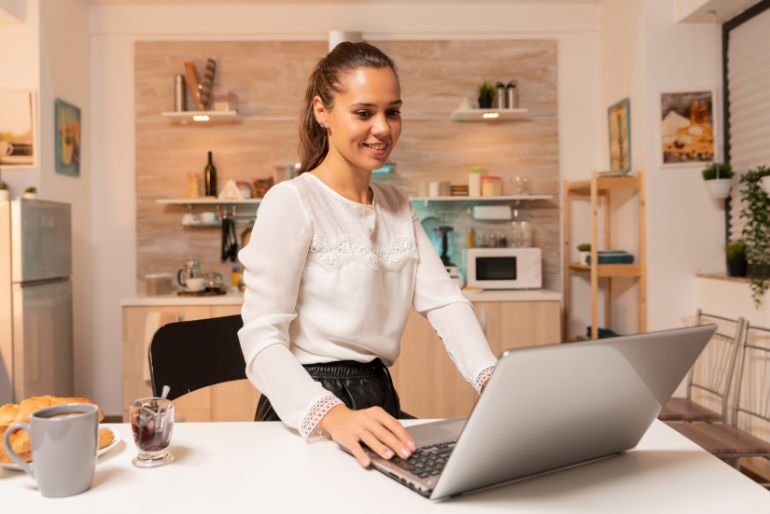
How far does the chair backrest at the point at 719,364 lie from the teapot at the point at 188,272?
A: 9.12 ft

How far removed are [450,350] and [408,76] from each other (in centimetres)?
321

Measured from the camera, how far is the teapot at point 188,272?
4.00m

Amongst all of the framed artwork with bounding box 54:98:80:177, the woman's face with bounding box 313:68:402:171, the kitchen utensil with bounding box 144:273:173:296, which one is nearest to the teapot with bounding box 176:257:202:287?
the kitchen utensil with bounding box 144:273:173:296

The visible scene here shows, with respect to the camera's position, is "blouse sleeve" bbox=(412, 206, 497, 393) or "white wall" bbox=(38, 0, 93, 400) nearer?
"blouse sleeve" bbox=(412, 206, 497, 393)

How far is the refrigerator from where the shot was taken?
10.2 feet

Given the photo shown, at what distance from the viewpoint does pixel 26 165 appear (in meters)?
3.62

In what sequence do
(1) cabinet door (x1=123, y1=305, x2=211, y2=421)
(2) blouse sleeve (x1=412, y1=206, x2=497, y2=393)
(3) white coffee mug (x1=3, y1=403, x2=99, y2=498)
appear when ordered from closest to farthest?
(3) white coffee mug (x1=3, y1=403, x2=99, y2=498) → (2) blouse sleeve (x1=412, y1=206, x2=497, y2=393) → (1) cabinet door (x1=123, y1=305, x2=211, y2=421)

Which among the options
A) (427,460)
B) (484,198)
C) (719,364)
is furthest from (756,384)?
(427,460)

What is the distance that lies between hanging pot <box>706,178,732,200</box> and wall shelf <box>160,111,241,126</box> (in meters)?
2.76

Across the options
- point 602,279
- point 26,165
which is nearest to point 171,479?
point 26,165

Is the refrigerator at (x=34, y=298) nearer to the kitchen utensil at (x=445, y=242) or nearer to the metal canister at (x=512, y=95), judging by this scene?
the kitchen utensil at (x=445, y=242)

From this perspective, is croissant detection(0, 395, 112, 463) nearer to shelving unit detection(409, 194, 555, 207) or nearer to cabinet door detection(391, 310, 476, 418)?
cabinet door detection(391, 310, 476, 418)

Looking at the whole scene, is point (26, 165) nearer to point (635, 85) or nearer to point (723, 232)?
point (635, 85)

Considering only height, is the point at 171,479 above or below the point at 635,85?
below
